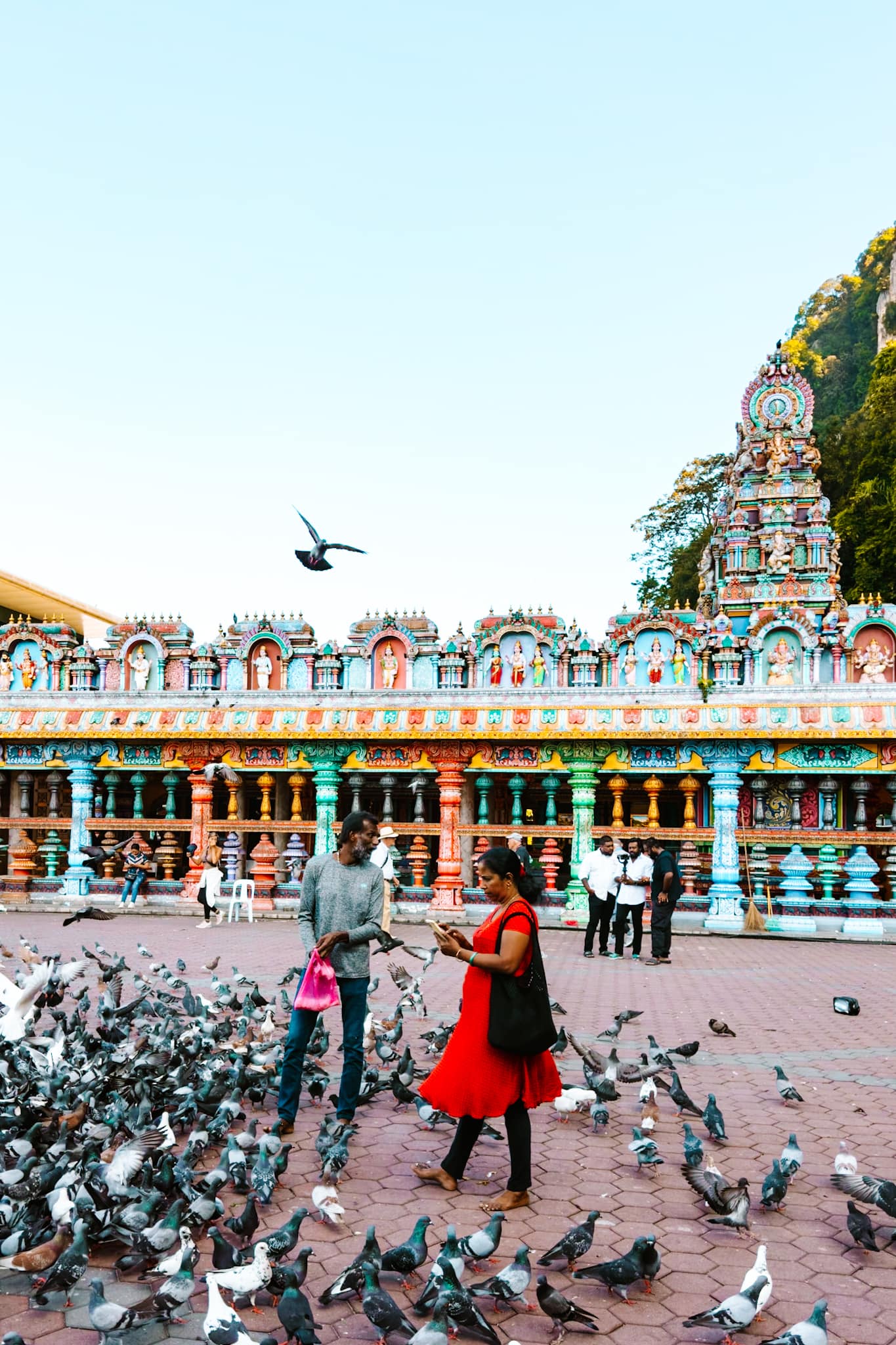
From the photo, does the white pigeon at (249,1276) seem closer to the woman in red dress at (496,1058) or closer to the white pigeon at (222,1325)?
the white pigeon at (222,1325)

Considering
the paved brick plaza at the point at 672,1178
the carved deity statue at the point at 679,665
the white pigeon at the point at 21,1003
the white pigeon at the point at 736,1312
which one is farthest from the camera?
the carved deity statue at the point at 679,665

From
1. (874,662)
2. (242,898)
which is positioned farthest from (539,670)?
(242,898)

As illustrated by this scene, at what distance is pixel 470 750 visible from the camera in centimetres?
1802

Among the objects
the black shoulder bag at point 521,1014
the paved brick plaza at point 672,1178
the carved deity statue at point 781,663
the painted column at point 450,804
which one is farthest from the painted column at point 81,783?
the black shoulder bag at point 521,1014

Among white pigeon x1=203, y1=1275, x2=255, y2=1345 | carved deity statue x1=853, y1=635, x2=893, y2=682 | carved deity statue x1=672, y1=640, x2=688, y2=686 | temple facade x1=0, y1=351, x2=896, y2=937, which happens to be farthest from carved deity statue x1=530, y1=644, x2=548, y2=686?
white pigeon x1=203, y1=1275, x2=255, y2=1345

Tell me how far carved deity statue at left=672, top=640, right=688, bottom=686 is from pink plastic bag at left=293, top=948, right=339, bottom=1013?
1319 cm

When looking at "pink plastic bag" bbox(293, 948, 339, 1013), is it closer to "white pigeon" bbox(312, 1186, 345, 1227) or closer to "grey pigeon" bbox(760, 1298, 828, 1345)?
"white pigeon" bbox(312, 1186, 345, 1227)

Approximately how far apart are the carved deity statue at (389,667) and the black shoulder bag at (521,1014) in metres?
14.4

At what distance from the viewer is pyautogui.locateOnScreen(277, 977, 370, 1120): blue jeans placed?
5449mm

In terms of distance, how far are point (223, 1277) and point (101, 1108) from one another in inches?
83.9

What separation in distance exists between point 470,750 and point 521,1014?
13536 millimetres

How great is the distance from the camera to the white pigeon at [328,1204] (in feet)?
14.3

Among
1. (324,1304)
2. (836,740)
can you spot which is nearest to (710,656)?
(836,740)

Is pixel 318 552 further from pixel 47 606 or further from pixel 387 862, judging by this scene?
pixel 47 606
